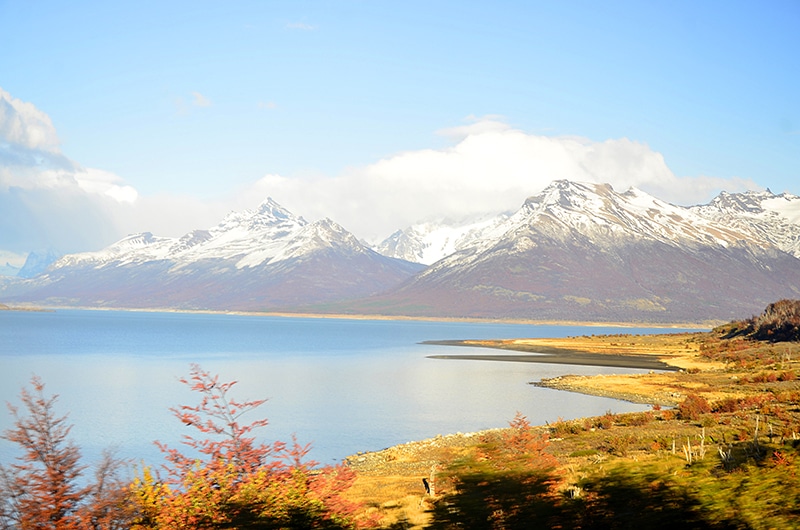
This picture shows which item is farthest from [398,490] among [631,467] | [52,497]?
[52,497]

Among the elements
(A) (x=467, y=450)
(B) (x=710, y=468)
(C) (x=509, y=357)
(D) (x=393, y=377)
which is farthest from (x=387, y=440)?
(C) (x=509, y=357)

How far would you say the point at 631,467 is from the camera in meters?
21.4

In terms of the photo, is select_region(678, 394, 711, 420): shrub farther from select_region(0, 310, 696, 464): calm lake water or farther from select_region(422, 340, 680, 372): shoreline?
select_region(422, 340, 680, 372): shoreline

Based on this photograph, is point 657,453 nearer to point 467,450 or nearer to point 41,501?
point 467,450

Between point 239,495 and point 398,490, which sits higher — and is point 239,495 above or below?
above

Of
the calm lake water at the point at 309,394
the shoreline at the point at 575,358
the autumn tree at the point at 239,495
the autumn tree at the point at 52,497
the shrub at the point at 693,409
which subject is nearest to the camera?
the autumn tree at the point at 52,497

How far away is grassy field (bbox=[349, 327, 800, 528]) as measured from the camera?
15977 mm

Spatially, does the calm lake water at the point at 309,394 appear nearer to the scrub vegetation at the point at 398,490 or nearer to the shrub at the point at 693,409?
the shrub at the point at 693,409

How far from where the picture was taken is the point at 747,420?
1351 inches

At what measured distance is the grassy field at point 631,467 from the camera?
1598 cm

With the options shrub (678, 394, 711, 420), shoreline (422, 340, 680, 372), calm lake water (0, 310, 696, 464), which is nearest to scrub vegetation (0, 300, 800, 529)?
shrub (678, 394, 711, 420)

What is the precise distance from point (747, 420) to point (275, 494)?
26046mm

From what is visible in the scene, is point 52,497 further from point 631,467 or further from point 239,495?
point 631,467

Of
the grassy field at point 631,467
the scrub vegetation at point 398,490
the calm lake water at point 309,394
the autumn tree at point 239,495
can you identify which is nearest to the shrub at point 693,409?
the grassy field at point 631,467
